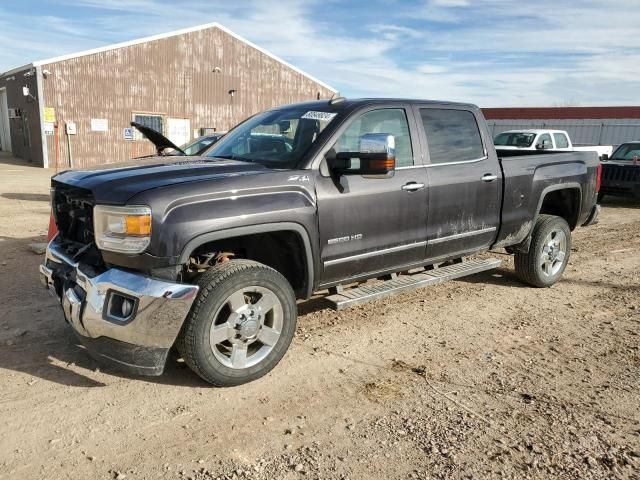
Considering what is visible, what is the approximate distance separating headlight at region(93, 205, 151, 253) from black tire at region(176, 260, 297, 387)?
0.47 m

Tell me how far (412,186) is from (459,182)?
0.62m

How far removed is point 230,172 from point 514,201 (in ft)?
10.1

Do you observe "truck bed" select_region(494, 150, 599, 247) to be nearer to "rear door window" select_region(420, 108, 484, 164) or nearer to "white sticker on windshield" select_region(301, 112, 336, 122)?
"rear door window" select_region(420, 108, 484, 164)

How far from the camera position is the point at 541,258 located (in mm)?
5727

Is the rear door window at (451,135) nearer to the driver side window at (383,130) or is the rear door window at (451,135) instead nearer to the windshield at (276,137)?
the driver side window at (383,130)

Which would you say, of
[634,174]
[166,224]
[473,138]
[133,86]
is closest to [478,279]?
[473,138]

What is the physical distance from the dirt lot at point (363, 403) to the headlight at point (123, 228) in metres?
1.01

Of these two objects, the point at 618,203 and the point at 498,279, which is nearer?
the point at 498,279

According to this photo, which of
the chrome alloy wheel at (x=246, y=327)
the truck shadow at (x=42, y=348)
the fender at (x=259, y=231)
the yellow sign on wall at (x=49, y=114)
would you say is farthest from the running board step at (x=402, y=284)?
the yellow sign on wall at (x=49, y=114)

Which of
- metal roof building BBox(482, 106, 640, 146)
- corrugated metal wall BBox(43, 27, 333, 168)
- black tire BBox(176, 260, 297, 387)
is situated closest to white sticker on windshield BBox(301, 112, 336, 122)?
black tire BBox(176, 260, 297, 387)

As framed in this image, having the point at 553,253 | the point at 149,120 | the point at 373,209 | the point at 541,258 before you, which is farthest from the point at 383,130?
the point at 149,120

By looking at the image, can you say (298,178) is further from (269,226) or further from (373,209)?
(373,209)

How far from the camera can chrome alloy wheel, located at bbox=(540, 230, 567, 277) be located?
227 inches

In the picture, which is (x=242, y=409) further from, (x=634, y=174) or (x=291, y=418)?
(x=634, y=174)
